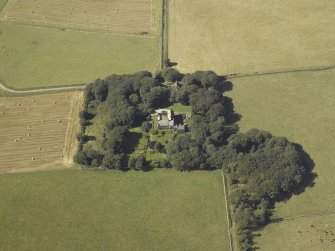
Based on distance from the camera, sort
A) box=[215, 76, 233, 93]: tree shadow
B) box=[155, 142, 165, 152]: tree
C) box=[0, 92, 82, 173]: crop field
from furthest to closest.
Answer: box=[215, 76, 233, 93]: tree shadow
box=[0, 92, 82, 173]: crop field
box=[155, 142, 165, 152]: tree

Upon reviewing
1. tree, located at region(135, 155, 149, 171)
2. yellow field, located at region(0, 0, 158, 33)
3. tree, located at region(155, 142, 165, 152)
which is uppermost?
yellow field, located at region(0, 0, 158, 33)

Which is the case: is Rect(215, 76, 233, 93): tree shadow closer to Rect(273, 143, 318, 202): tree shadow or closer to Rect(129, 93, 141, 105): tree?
Rect(129, 93, 141, 105): tree

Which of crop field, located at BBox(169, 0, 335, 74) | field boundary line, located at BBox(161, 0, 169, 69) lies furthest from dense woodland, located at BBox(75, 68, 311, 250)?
crop field, located at BBox(169, 0, 335, 74)

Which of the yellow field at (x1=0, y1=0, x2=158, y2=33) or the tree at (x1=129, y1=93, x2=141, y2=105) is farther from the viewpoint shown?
the yellow field at (x1=0, y1=0, x2=158, y2=33)

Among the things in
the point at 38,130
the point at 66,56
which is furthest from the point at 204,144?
the point at 66,56

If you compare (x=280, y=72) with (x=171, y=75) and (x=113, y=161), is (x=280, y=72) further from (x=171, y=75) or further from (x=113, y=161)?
(x=113, y=161)

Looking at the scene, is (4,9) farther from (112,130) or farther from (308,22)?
(308,22)

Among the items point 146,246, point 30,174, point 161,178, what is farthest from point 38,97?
point 146,246
